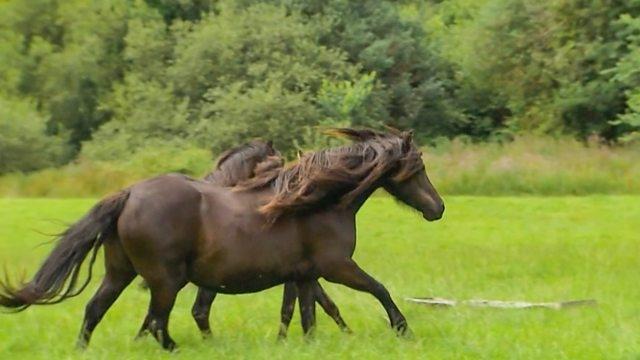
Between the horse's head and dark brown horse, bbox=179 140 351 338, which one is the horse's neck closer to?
the horse's head

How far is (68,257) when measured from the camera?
8.72 m

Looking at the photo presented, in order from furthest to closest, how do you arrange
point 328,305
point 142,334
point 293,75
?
point 293,75 < point 328,305 < point 142,334

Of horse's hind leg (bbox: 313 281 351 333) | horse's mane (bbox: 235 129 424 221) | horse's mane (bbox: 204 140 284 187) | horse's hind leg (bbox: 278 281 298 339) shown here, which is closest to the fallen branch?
horse's hind leg (bbox: 313 281 351 333)

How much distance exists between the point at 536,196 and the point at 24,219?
35.7 ft

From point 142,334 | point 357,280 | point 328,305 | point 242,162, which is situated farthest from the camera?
point 242,162

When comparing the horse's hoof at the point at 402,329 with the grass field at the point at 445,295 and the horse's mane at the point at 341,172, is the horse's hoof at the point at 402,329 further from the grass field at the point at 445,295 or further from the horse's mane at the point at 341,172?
the horse's mane at the point at 341,172

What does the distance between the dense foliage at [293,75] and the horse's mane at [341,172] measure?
77.0 feet

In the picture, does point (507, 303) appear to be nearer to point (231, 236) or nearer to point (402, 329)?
point (402, 329)

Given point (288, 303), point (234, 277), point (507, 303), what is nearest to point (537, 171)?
point (507, 303)

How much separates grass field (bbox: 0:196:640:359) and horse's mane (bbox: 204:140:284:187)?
1303 mm

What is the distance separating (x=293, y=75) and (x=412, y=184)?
28546 mm

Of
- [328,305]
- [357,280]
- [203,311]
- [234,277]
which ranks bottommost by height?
[328,305]

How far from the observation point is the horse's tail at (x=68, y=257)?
8.57 m

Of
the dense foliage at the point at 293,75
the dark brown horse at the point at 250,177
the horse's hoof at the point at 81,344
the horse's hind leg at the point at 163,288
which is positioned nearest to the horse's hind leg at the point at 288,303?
the dark brown horse at the point at 250,177
